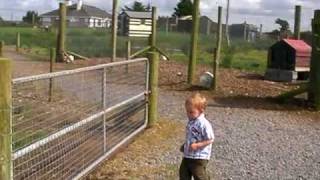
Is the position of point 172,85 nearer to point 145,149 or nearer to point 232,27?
point 145,149

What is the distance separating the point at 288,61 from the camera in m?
18.8

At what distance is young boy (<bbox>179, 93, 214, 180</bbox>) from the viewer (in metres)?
5.94

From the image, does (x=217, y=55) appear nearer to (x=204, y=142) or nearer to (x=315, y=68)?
(x=315, y=68)

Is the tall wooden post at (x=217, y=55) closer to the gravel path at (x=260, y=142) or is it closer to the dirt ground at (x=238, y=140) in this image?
the dirt ground at (x=238, y=140)

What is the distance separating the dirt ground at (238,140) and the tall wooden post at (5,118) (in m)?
2.49

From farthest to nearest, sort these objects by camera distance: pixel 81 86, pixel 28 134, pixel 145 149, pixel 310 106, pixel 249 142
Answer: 1. pixel 310 106
2. pixel 249 142
3. pixel 145 149
4. pixel 81 86
5. pixel 28 134

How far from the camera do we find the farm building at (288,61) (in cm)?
1844

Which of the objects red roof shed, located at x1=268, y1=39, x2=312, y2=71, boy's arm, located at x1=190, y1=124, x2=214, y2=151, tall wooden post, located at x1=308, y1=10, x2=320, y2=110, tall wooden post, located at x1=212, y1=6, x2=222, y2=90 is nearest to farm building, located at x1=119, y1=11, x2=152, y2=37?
red roof shed, located at x1=268, y1=39, x2=312, y2=71

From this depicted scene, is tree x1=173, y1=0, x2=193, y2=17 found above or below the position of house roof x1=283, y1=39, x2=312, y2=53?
above

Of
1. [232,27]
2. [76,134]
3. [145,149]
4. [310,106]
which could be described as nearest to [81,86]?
[76,134]

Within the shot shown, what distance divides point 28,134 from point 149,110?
394cm

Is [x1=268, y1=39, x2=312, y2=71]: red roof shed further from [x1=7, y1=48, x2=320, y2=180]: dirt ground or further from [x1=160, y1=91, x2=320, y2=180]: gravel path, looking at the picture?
[x1=160, y1=91, x2=320, y2=180]: gravel path

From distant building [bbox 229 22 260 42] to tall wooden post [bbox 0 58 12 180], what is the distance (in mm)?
36327

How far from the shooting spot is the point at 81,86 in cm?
831
